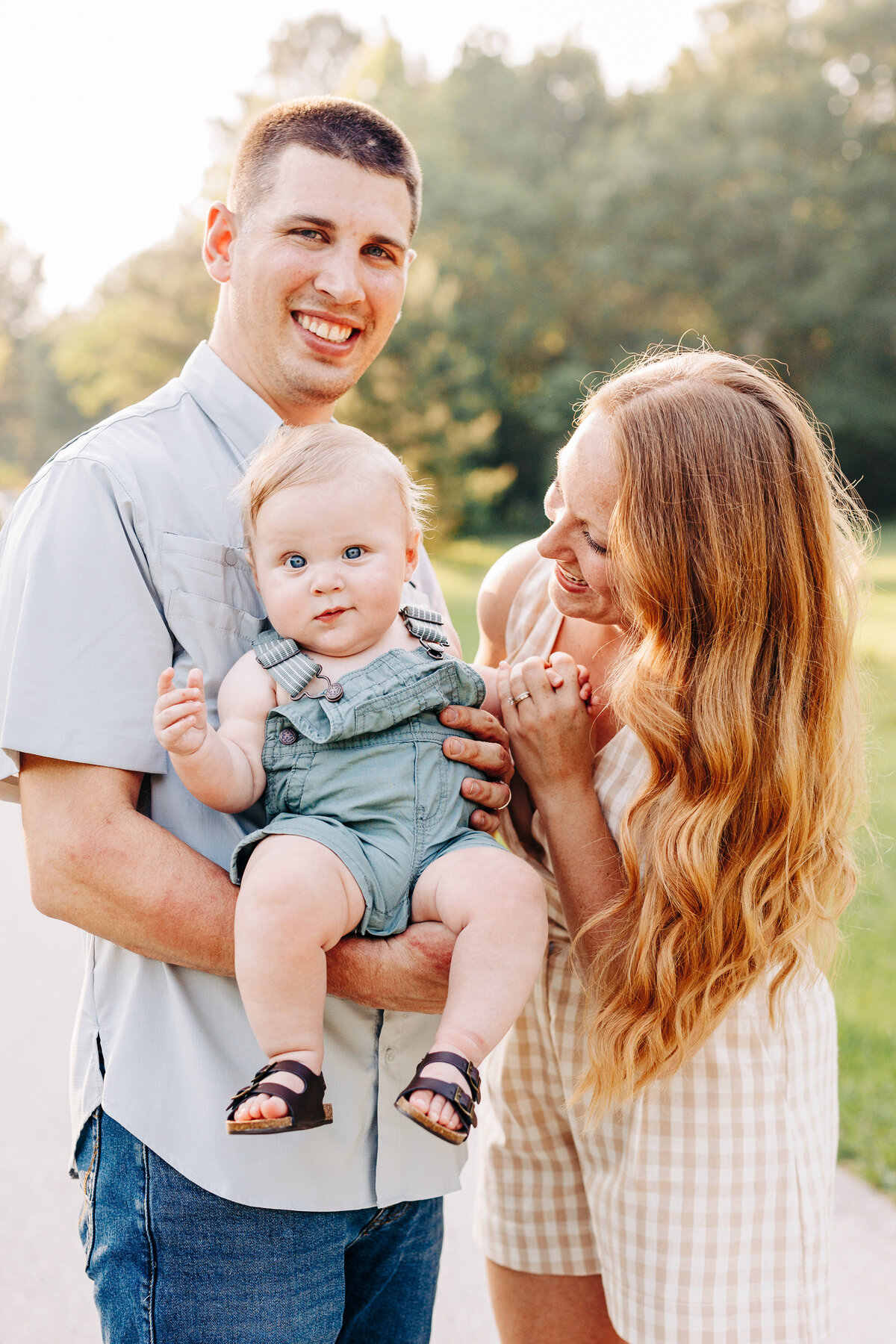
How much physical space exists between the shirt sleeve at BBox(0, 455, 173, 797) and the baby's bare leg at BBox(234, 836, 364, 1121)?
12.8 inches

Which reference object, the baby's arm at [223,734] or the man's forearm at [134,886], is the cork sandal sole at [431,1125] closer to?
the man's forearm at [134,886]

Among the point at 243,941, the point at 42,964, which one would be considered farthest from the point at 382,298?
the point at 42,964

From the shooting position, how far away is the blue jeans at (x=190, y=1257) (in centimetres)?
177

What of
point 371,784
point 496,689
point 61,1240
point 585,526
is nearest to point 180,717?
point 371,784

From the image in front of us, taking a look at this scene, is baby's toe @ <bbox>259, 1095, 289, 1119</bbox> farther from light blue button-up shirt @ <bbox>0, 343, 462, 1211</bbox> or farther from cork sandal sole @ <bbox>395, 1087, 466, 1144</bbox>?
light blue button-up shirt @ <bbox>0, 343, 462, 1211</bbox>

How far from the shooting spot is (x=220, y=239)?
2.26 metres

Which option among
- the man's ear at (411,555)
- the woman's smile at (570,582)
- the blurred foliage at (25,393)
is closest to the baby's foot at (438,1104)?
the man's ear at (411,555)

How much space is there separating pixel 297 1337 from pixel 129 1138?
49 cm

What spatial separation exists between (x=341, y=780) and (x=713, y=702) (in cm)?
75

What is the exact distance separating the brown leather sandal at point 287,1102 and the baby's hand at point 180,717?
524mm

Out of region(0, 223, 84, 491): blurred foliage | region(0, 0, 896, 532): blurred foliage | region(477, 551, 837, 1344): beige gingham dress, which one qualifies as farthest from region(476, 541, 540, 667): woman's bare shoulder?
region(0, 223, 84, 491): blurred foliage

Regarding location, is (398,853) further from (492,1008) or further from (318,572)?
(318,572)

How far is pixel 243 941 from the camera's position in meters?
1.64

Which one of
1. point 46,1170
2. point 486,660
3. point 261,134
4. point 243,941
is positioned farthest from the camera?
point 46,1170
